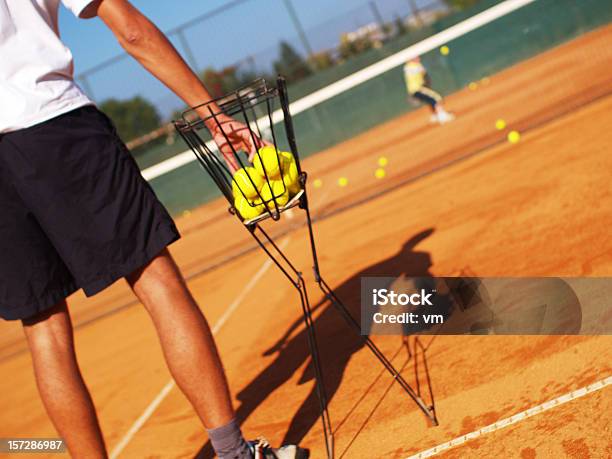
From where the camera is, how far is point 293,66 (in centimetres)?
1587

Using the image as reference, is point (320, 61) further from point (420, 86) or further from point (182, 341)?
point (182, 341)

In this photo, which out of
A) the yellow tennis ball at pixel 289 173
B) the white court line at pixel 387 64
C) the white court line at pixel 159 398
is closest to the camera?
the yellow tennis ball at pixel 289 173

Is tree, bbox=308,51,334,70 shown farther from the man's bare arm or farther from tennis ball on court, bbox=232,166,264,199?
tennis ball on court, bbox=232,166,264,199

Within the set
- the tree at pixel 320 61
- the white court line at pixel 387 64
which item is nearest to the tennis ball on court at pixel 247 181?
the white court line at pixel 387 64

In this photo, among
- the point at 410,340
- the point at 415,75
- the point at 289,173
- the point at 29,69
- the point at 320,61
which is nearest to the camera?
the point at 29,69

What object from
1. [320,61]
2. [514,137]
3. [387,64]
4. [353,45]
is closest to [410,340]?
[514,137]

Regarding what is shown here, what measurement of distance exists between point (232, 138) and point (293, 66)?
14.0 meters

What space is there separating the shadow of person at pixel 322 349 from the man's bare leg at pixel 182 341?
634mm

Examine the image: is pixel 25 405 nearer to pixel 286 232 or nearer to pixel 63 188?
pixel 286 232

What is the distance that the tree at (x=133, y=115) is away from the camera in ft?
45.9

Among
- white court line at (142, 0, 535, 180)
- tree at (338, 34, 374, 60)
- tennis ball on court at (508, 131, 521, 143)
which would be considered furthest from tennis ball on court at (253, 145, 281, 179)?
tree at (338, 34, 374, 60)

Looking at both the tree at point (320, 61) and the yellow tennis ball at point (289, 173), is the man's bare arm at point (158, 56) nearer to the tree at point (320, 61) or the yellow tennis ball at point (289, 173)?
the yellow tennis ball at point (289, 173)

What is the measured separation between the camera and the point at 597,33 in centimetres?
1590

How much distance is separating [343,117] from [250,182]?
1457 centimetres
